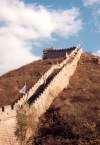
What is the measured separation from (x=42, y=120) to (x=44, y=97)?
3.92 metres

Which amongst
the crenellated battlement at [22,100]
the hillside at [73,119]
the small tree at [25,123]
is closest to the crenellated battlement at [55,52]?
the crenellated battlement at [22,100]

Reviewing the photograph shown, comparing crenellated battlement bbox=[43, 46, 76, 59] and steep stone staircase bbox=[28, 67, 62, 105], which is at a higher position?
crenellated battlement bbox=[43, 46, 76, 59]

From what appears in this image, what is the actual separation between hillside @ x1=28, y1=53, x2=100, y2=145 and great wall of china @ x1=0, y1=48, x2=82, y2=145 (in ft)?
2.64

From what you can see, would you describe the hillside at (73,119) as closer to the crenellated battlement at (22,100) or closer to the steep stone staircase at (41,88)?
the steep stone staircase at (41,88)

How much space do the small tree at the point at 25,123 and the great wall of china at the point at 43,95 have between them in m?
0.58

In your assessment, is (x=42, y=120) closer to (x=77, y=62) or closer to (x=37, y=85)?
(x=37, y=85)

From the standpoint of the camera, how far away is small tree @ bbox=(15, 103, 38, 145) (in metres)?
51.8

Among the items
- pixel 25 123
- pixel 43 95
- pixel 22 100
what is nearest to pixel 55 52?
pixel 43 95

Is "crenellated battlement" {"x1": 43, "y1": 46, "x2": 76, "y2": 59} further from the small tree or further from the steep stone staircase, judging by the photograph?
the small tree

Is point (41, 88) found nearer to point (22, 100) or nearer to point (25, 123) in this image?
point (22, 100)

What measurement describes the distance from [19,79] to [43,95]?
12747 millimetres

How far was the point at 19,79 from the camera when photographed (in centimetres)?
7125

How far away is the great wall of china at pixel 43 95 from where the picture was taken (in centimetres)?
5012

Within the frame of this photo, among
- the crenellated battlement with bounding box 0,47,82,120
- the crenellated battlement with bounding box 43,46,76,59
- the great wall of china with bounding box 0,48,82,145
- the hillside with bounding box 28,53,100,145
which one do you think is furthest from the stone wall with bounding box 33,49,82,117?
the crenellated battlement with bounding box 43,46,76,59
